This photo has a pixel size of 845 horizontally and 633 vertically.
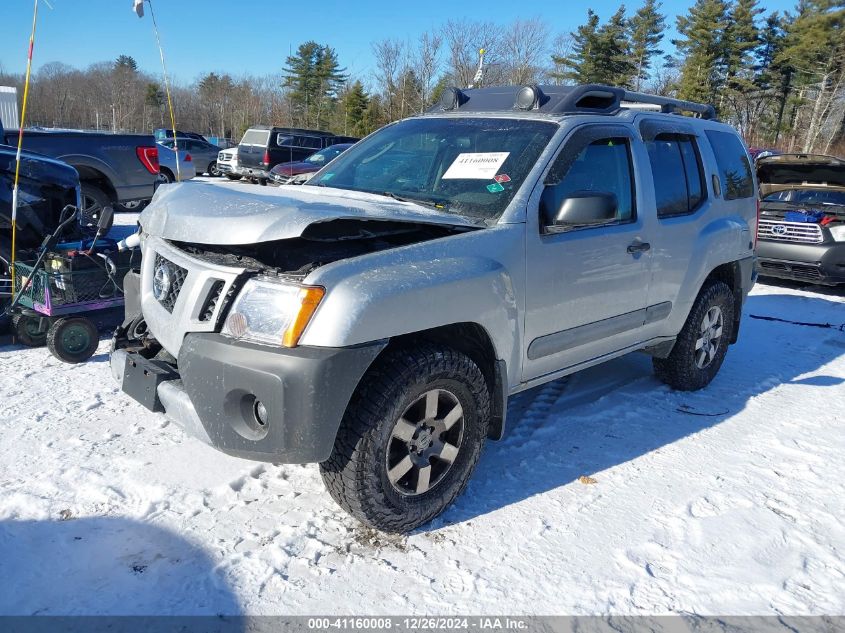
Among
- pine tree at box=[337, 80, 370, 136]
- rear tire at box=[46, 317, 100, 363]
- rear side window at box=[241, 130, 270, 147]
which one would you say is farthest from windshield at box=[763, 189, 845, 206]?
pine tree at box=[337, 80, 370, 136]

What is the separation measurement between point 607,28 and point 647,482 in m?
46.6

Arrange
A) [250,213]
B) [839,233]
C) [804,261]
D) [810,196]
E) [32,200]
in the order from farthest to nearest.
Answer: [810,196] < [804,261] < [839,233] < [32,200] < [250,213]

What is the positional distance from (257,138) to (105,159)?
10.2 m

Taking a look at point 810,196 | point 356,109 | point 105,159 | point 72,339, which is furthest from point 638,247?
point 356,109

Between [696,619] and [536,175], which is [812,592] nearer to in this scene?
[696,619]

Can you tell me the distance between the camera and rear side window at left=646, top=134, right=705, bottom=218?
13.7 ft

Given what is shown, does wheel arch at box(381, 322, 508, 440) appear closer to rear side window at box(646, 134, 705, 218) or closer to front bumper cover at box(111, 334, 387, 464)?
front bumper cover at box(111, 334, 387, 464)

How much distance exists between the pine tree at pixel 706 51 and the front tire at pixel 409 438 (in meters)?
46.2

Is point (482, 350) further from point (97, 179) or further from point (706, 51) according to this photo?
point (706, 51)

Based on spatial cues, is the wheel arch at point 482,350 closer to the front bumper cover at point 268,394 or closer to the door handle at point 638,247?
the front bumper cover at point 268,394

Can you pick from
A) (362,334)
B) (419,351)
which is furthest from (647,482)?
(362,334)

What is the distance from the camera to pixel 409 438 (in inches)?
112

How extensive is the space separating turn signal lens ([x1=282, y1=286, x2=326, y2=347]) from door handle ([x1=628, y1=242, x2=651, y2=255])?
2.11 m

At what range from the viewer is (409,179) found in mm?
3686
